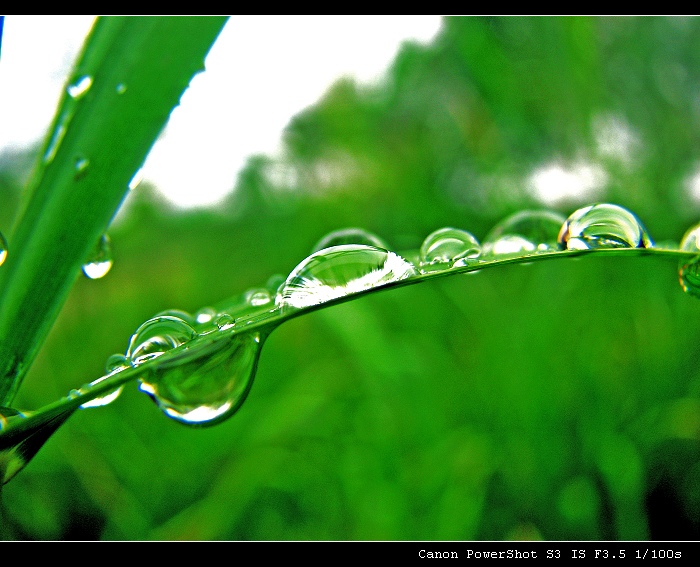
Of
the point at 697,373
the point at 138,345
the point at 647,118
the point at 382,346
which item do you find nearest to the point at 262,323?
the point at 138,345

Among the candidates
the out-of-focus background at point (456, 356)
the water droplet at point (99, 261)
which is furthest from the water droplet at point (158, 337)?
the out-of-focus background at point (456, 356)

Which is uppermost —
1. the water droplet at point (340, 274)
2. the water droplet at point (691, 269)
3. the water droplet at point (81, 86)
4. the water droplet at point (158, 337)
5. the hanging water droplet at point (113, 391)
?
the water droplet at point (81, 86)

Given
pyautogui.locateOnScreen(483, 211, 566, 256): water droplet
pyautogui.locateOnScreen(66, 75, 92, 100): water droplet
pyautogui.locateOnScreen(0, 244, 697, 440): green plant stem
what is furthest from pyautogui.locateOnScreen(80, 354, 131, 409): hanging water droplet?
pyautogui.locateOnScreen(483, 211, 566, 256): water droplet

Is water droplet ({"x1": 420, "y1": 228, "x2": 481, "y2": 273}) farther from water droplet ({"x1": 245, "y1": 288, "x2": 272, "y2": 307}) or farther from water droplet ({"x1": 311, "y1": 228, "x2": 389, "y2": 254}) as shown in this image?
water droplet ({"x1": 245, "y1": 288, "x2": 272, "y2": 307})

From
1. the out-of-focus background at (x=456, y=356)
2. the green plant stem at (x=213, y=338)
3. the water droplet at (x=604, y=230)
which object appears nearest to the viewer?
the green plant stem at (x=213, y=338)

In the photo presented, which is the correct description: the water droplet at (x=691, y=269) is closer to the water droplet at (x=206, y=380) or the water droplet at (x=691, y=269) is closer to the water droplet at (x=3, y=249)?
the water droplet at (x=206, y=380)

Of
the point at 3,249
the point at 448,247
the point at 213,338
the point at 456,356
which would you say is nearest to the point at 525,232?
the point at 448,247
